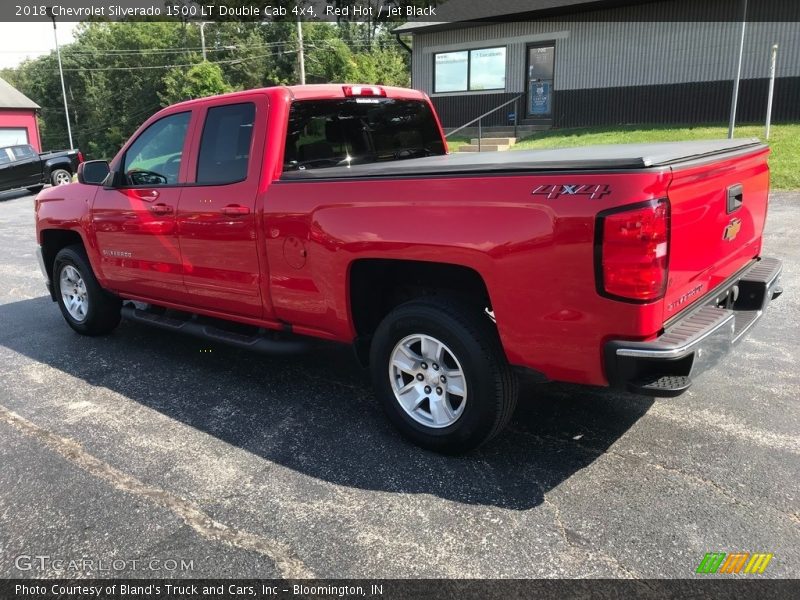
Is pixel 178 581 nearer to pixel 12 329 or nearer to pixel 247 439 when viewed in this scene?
pixel 247 439

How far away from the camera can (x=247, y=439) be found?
3.85 meters

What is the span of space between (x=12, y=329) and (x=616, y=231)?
600 centimetres

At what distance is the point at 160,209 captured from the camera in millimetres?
4742

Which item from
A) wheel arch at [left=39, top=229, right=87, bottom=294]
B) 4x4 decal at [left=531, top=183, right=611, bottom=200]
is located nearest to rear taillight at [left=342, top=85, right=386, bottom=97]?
4x4 decal at [left=531, top=183, right=611, bottom=200]

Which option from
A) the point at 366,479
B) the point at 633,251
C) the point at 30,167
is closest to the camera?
the point at 633,251

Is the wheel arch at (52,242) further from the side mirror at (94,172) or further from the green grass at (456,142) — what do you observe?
the green grass at (456,142)

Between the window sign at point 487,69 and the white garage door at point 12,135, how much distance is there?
26109 mm

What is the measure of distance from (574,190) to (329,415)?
220 cm

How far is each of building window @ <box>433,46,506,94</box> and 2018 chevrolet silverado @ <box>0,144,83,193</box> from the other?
499 inches

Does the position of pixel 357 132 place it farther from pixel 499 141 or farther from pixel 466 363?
pixel 499 141

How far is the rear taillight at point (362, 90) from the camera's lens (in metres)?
4.61

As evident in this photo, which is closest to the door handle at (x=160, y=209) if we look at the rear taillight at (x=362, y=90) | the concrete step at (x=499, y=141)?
the rear taillight at (x=362, y=90)

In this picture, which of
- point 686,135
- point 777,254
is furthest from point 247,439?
point 686,135

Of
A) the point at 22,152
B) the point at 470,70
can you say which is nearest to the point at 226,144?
the point at 470,70
